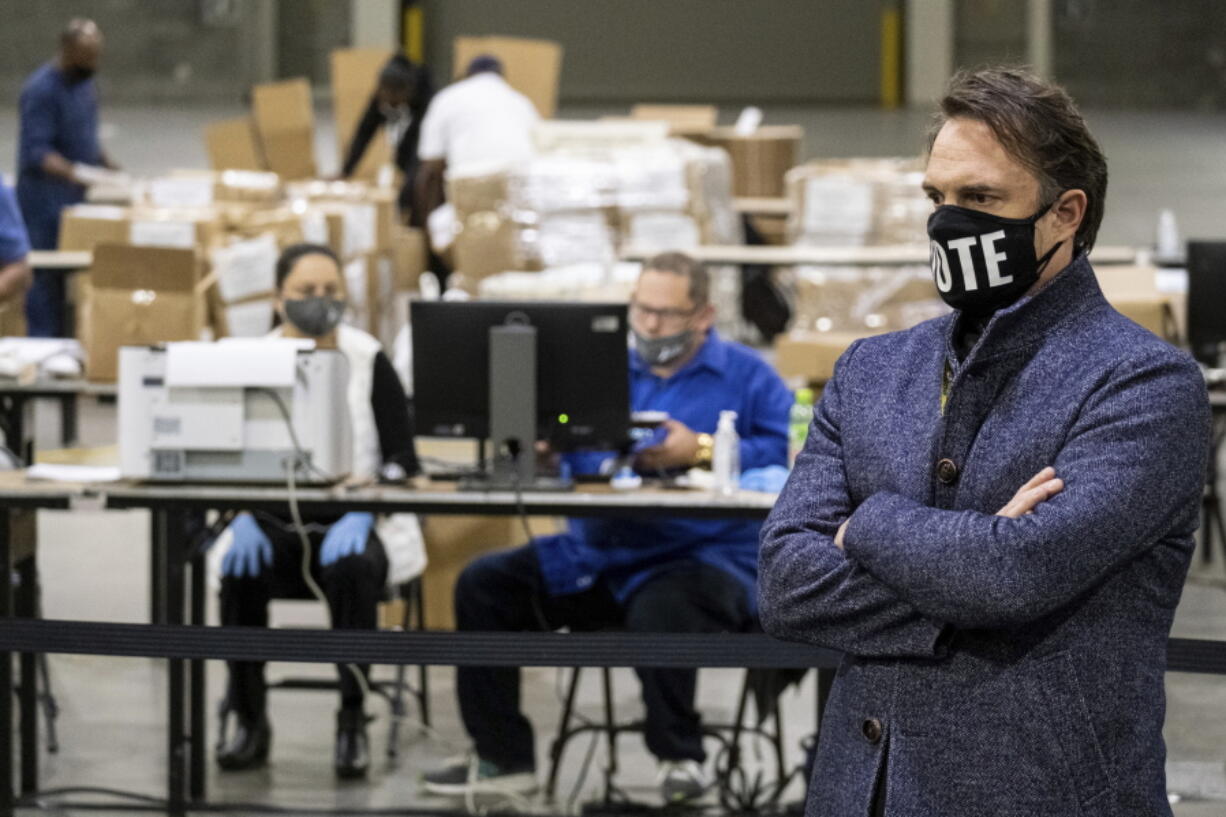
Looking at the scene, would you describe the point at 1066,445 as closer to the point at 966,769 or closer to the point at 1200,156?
the point at 966,769

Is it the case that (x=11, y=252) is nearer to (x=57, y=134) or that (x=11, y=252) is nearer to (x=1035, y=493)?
(x=57, y=134)

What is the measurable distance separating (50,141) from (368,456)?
6248 millimetres

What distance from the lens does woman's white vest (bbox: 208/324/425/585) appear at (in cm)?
483

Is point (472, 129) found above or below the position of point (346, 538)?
above

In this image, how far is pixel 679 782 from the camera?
4434mm

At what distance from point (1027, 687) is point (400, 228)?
8.60 m

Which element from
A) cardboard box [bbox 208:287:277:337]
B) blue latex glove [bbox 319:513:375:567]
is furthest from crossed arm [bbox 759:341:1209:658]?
cardboard box [bbox 208:287:277:337]

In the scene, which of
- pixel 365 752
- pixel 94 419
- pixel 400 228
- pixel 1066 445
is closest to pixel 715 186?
pixel 400 228

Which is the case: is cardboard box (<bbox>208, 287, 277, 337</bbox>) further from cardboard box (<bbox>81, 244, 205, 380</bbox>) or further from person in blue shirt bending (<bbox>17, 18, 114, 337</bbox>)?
person in blue shirt bending (<bbox>17, 18, 114, 337</bbox>)

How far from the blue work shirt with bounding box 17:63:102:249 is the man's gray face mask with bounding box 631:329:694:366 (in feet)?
20.7

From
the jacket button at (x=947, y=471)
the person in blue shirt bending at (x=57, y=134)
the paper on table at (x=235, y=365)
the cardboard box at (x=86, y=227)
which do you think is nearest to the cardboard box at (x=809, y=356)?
the paper on table at (x=235, y=365)

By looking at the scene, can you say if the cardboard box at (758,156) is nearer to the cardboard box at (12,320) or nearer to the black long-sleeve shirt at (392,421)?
the cardboard box at (12,320)

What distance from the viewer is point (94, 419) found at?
31.5ft

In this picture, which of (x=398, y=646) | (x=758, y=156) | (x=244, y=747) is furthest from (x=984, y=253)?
(x=758, y=156)
